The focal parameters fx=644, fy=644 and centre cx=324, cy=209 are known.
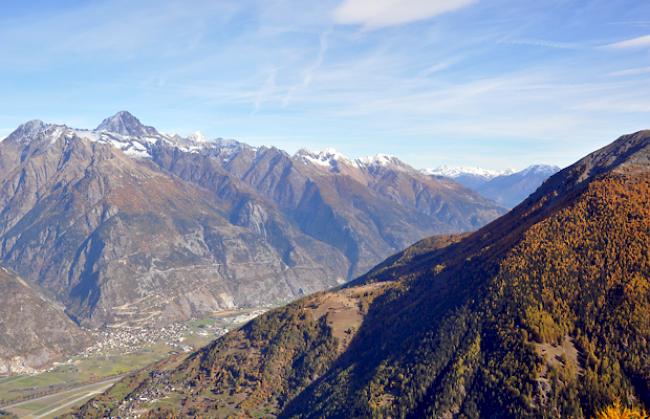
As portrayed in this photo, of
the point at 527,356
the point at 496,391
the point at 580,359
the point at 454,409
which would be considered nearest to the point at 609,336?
the point at 580,359

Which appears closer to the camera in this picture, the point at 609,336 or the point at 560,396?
the point at 560,396

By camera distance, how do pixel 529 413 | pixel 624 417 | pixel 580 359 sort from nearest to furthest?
pixel 624 417, pixel 529 413, pixel 580 359

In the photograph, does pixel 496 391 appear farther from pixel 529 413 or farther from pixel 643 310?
pixel 643 310

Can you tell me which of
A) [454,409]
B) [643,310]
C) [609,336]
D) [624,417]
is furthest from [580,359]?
[624,417]

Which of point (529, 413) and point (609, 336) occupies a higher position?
point (609, 336)

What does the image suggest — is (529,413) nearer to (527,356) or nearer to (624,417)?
(527,356)

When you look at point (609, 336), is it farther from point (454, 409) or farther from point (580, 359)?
point (454, 409)

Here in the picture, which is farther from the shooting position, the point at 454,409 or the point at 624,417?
the point at 454,409

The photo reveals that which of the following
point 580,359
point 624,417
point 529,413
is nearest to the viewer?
point 624,417

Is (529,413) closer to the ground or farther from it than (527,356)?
closer to the ground
